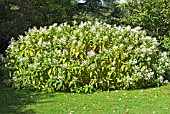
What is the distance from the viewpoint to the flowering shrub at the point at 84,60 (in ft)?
27.5

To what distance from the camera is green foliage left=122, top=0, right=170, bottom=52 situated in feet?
42.0

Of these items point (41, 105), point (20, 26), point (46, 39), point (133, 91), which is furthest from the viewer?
point (20, 26)

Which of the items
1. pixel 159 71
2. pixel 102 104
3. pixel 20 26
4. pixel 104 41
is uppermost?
pixel 20 26

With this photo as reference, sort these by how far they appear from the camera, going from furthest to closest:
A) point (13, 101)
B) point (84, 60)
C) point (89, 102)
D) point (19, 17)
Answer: point (19, 17) < point (84, 60) < point (13, 101) < point (89, 102)

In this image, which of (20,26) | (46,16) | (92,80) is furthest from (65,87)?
(46,16)

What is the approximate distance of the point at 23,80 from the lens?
866cm

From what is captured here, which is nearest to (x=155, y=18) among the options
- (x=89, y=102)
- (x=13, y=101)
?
(x=89, y=102)

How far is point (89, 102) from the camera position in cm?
703

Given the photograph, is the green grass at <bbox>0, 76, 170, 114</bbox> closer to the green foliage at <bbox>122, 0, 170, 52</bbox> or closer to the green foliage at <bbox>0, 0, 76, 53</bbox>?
the green foliage at <bbox>0, 0, 76, 53</bbox>

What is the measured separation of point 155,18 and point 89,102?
6.92 metres

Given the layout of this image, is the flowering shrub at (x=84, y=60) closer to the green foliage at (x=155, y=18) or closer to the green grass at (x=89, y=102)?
the green grass at (x=89, y=102)

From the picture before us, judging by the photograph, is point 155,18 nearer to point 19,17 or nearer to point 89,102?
point 19,17

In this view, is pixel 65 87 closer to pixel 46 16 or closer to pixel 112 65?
pixel 112 65

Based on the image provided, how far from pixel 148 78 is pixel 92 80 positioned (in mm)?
1503
